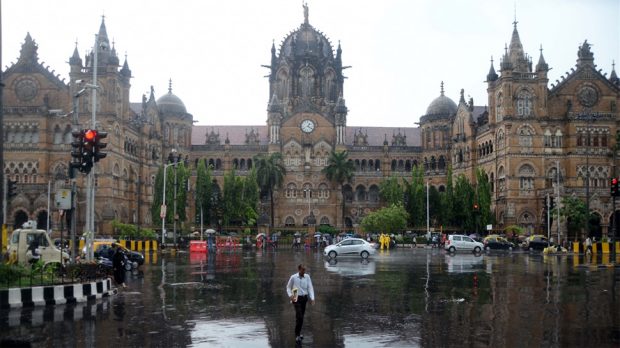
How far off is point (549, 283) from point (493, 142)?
5469cm

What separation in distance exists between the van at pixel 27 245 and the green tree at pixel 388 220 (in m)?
49.4

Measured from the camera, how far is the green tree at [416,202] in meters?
78.9

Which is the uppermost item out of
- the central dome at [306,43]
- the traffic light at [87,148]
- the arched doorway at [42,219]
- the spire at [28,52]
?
the central dome at [306,43]

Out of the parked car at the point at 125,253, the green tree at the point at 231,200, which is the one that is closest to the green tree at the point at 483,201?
the green tree at the point at 231,200

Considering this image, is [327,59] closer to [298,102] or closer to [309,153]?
[298,102]

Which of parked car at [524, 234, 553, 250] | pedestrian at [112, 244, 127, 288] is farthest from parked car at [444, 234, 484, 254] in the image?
pedestrian at [112, 244, 127, 288]

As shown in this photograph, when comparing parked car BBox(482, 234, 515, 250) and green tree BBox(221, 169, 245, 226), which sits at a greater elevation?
green tree BBox(221, 169, 245, 226)

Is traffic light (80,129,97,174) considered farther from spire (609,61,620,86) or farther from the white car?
spire (609,61,620,86)

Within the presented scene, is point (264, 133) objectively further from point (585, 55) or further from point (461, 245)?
point (461, 245)

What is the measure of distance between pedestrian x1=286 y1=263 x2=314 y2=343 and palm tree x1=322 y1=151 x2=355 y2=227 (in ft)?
236

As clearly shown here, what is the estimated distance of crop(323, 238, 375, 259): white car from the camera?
4347 cm

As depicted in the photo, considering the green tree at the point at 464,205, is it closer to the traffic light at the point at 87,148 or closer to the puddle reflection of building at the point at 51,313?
the traffic light at the point at 87,148

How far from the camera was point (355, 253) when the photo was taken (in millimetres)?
43969

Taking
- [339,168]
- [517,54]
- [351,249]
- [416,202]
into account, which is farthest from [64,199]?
[517,54]
